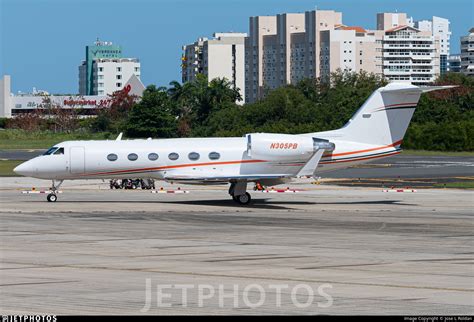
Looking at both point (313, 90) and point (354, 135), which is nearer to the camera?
point (354, 135)

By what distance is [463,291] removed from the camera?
57.7ft

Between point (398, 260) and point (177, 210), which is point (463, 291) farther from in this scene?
point (177, 210)

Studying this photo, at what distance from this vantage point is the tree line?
93638 mm

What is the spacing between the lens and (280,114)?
4348 inches

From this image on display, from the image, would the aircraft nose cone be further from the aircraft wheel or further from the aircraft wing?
the aircraft wheel

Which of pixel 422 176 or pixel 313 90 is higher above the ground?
pixel 313 90

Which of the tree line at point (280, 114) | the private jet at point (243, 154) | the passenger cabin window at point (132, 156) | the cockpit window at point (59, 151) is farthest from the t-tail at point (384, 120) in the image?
the tree line at point (280, 114)

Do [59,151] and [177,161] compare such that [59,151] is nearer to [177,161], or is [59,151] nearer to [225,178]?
[177,161]

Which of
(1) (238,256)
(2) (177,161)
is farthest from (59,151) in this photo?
(1) (238,256)

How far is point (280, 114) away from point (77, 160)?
71244 mm

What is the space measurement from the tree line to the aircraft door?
5228 centimetres

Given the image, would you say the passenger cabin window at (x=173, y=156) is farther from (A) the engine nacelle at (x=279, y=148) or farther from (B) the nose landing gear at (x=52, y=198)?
(B) the nose landing gear at (x=52, y=198)

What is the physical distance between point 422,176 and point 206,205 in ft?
74.9

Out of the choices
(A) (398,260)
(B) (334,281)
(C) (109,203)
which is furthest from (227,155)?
(B) (334,281)
